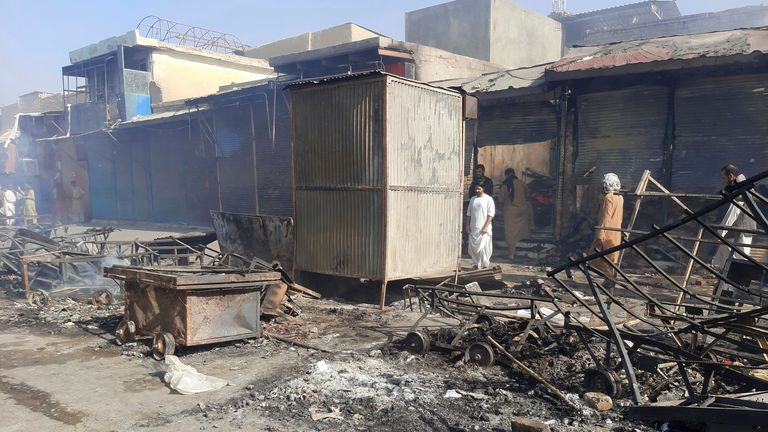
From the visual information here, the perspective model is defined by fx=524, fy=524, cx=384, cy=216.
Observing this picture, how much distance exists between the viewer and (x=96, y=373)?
523cm

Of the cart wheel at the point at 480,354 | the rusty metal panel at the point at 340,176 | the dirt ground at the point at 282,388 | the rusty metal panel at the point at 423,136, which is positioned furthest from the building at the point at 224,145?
the cart wheel at the point at 480,354

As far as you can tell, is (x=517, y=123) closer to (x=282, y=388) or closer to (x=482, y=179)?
(x=482, y=179)

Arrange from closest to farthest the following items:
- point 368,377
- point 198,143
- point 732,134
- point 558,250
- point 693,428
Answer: point 693,428 < point 368,377 < point 732,134 < point 558,250 < point 198,143

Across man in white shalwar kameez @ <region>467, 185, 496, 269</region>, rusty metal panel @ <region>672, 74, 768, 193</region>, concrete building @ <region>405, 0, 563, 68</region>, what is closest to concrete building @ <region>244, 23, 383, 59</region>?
concrete building @ <region>405, 0, 563, 68</region>

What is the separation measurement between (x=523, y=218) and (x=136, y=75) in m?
19.0

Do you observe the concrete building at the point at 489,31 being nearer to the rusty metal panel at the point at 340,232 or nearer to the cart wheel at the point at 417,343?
the rusty metal panel at the point at 340,232

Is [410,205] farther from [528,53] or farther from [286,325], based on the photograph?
[528,53]

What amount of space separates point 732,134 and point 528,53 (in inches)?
648

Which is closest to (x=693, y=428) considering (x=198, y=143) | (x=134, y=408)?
(x=134, y=408)

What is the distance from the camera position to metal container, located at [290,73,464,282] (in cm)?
785

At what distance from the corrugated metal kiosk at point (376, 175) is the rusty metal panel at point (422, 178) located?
0.05 feet

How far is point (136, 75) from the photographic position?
918 inches

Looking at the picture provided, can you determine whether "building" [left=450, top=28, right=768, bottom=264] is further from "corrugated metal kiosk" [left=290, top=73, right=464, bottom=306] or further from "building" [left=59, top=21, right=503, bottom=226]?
"building" [left=59, top=21, right=503, bottom=226]

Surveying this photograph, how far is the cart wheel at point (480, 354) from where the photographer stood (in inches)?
195
